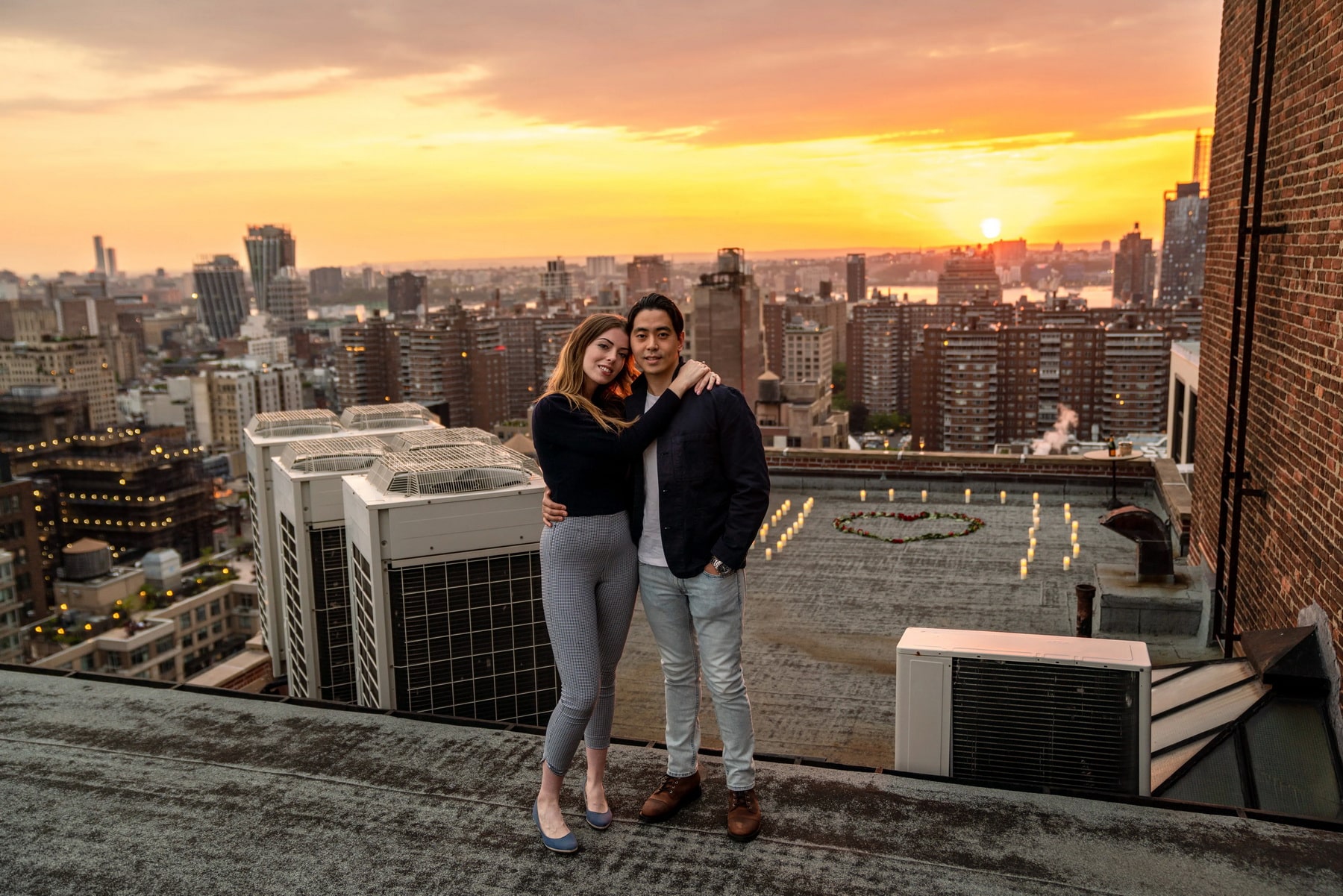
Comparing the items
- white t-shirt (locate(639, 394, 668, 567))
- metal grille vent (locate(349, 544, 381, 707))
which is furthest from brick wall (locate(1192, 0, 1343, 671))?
metal grille vent (locate(349, 544, 381, 707))

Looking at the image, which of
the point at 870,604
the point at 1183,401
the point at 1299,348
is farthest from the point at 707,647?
the point at 1183,401

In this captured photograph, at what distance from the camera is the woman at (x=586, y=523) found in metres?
3.52

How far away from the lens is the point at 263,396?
121m

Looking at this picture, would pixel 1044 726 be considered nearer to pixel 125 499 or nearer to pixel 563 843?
pixel 563 843

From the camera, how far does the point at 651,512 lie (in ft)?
11.8

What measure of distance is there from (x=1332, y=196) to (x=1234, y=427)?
237 cm

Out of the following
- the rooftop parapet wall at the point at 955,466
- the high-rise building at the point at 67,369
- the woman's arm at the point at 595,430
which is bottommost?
the high-rise building at the point at 67,369

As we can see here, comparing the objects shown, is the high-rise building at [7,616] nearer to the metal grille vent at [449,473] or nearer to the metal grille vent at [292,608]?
the metal grille vent at [292,608]

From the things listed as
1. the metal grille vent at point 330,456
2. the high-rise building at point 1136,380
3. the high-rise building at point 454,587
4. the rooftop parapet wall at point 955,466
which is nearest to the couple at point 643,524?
the high-rise building at point 454,587

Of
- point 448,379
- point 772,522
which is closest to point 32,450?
point 448,379

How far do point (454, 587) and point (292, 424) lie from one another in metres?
4.25

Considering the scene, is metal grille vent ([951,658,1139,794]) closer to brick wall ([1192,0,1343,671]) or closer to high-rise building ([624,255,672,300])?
brick wall ([1192,0,1343,671])

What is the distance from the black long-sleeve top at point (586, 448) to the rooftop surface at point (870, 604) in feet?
9.59

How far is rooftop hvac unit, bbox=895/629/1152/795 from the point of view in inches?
154
